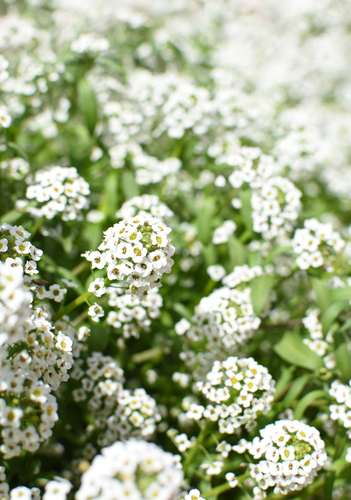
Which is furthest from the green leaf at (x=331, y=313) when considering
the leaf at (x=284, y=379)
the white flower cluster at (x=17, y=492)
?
the white flower cluster at (x=17, y=492)

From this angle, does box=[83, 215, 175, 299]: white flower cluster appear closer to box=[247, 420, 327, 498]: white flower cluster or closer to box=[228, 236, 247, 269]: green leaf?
box=[247, 420, 327, 498]: white flower cluster

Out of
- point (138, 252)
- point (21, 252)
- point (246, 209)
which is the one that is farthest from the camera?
point (246, 209)

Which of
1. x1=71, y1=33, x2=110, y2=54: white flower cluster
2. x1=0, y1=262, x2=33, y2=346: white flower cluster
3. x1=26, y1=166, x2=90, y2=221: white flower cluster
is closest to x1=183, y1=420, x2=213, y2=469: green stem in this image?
x1=0, y1=262, x2=33, y2=346: white flower cluster

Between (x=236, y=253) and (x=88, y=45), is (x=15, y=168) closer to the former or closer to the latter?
(x=88, y=45)

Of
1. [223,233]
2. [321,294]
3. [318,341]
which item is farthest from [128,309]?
[318,341]

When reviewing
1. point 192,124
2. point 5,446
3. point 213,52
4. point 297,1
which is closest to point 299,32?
point 297,1

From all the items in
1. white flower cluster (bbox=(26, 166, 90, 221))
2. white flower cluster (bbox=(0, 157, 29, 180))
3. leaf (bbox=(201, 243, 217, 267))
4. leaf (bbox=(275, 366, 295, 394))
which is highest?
white flower cluster (bbox=(26, 166, 90, 221))
